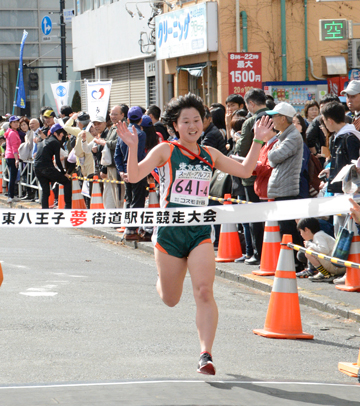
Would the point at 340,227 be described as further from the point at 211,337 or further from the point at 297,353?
the point at 211,337

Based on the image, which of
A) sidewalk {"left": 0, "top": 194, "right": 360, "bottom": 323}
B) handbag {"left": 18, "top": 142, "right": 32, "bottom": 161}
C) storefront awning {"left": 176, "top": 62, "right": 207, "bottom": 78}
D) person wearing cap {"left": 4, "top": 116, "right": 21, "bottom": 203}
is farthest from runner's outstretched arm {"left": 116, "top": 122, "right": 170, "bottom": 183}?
storefront awning {"left": 176, "top": 62, "right": 207, "bottom": 78}

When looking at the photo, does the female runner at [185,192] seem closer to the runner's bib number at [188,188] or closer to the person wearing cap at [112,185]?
the runner's bib number at [188,188]

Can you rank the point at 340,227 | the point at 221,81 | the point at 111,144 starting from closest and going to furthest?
the point at 340,227 < the point at 111,144 < the point at 221,81

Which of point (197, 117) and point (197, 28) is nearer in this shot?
point (197, 117)

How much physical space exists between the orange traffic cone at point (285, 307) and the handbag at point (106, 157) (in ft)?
24.9

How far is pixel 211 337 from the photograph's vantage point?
571 cm

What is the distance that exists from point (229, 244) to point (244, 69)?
8648 mm

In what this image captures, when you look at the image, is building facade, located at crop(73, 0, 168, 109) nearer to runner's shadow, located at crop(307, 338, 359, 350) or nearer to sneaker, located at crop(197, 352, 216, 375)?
runner's shadow, located at crop(307, 338, 359, 350)

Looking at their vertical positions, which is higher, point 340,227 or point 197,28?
point 197,28

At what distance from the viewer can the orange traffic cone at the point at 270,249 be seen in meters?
9.84

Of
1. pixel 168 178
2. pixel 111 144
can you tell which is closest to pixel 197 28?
pixel 111 144

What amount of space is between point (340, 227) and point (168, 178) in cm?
382

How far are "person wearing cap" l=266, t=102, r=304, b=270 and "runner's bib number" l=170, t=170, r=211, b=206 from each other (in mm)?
3840

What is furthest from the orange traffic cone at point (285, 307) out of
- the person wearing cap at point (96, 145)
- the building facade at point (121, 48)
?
the building facade at point (121, 48)
